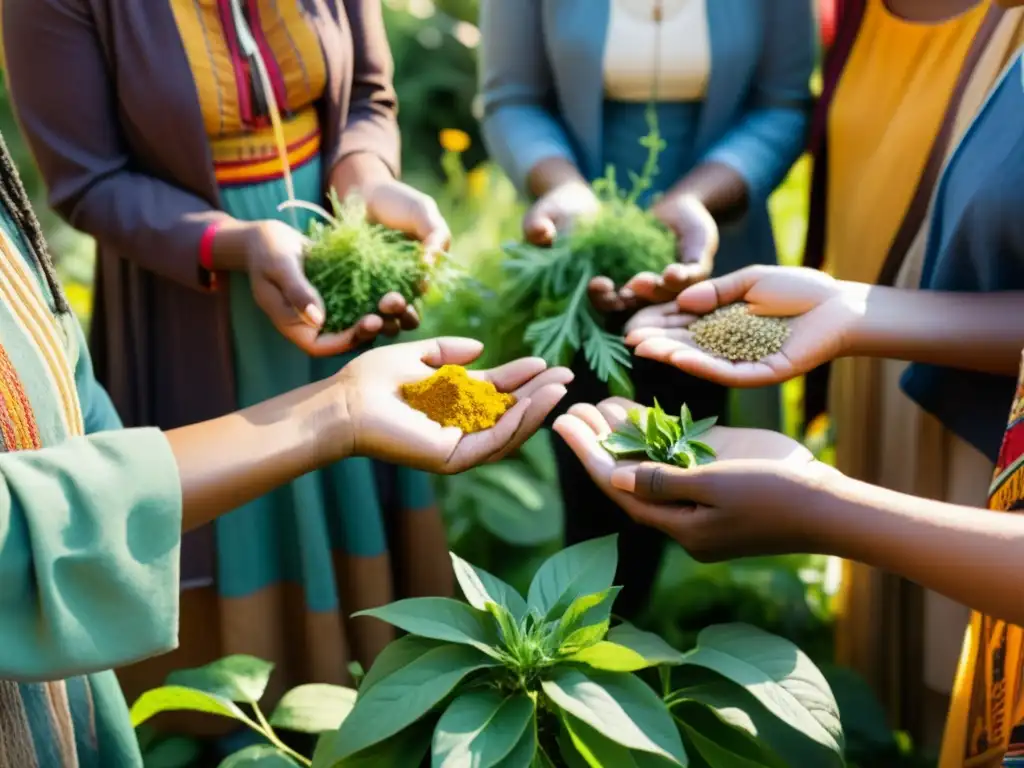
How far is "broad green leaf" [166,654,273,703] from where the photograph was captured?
144 centimetres

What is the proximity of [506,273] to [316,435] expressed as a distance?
78 centimetres

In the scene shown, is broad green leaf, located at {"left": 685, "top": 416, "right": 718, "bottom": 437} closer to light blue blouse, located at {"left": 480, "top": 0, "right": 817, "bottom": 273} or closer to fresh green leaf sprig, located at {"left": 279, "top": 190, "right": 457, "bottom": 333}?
fresh green leaf sprig, located at {"left": 279, "top": 190, "right": 457, "bottom": 333}

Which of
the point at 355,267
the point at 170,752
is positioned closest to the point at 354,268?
the point at 355,267

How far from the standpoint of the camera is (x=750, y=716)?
1413 mm

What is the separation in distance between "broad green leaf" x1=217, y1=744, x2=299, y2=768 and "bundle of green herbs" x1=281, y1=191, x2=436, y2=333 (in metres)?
0.64

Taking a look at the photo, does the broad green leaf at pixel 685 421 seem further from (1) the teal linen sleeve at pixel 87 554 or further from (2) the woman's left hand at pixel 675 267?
(1) the teal linen sleeve at pixel 87 554

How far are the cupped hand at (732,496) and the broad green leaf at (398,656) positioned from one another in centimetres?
31

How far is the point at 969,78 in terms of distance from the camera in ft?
5.50

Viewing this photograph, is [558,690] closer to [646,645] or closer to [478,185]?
[646,645]

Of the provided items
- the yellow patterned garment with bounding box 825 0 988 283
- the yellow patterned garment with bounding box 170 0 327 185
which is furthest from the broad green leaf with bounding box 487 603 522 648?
the yellow patterned garment with bounding box 825 0 988 283

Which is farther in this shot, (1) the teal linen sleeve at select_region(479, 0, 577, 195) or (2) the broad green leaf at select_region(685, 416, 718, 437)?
(1) the teal linen sleeve at select_region(479, 0, 577, 195)

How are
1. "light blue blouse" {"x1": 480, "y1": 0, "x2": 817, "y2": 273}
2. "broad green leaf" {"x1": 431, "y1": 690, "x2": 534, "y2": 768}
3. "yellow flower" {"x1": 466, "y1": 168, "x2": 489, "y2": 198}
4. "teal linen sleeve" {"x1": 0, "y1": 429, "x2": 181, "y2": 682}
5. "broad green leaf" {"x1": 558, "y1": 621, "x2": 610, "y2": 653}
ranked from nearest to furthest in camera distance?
"teal linen sleeve" {"x1": 0, "y1": 429, "x2": 181, "y2": 682} → "broad green leaf" {"x1": 431, "y1": 690, "x2": 534, "y2": 768} → "broad green leaf" {"x1": 558, "y1": 621, "x2": 610, "y2": 653} → "light blue blouse" {"x1": 480, "y1": 0, "x2": 817, "y2": 273} → "yellow flower" {"x1": 466, "y1": 168, "x2": 489, "y2": 198}

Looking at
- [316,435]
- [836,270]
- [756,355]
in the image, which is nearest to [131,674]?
[316,435]

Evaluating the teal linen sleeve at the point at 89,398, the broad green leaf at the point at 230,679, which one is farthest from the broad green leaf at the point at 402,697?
the teal linen sleeve at the point at 89,398
